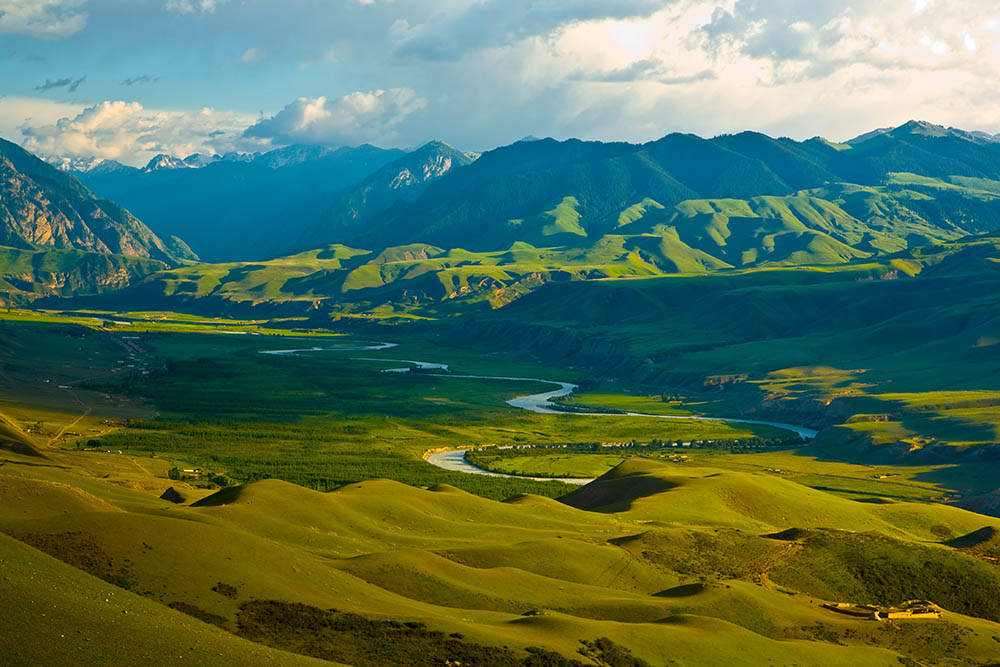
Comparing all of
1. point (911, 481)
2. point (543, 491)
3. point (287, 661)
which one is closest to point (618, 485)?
point (543, 491)

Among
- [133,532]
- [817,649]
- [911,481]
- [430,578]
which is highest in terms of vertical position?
[133,532]

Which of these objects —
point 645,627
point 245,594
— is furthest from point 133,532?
point 645,627

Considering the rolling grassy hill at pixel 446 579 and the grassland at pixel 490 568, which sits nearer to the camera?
the rolling grassy hill at pixel 446 579

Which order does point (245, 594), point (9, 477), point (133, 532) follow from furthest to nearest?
1. point (9, 477)
2. point (133, 532)
3. point (245, 594)

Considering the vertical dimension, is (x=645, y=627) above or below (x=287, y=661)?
below

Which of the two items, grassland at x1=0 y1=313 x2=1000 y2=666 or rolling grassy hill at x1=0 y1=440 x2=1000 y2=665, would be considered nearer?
rolling grassy hill at x1=0 y1=440 x2=1000 y2=665

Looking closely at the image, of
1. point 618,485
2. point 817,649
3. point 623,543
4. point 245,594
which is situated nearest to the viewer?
point 245,594

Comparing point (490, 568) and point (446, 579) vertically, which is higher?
point (446, 579)

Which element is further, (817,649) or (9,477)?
(9,477)

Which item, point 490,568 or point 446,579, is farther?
point 490,568

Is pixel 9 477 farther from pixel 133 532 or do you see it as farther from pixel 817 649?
pixel 817 649
